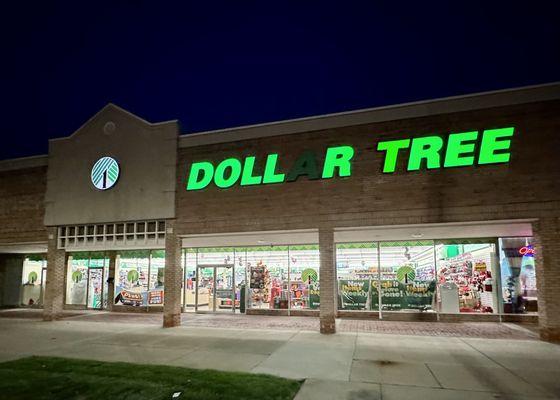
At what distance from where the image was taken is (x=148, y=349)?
483 inches

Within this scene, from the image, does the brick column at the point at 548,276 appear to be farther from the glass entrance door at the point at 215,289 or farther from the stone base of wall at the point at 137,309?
the stone base of wall at the point at 137,309

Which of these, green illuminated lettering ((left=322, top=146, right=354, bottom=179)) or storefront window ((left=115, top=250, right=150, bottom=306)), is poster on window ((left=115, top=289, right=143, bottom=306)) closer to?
storefront window ((left=115, top=250, right=150, bottom=306))

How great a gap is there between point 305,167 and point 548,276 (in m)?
8.57

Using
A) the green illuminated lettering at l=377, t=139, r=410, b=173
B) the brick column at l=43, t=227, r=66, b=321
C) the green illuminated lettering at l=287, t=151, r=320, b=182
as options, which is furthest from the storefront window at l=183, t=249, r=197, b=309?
the green illuminated lettering at l=377, t=139, r=410, b=173

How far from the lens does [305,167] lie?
1594 centimetres

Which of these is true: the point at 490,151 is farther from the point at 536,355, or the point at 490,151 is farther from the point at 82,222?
the point at 82,222

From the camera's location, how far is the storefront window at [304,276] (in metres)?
20.6

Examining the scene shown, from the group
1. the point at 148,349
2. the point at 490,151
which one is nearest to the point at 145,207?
the point at 148,349

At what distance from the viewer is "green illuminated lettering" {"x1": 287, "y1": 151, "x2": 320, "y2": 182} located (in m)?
15.8

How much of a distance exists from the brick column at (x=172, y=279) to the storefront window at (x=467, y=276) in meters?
11.1

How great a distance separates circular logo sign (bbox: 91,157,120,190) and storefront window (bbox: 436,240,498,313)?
1478 cm

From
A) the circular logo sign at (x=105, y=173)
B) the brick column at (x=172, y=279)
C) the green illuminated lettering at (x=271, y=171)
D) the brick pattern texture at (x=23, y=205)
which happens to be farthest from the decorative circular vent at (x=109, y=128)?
the green illuminated lettering at (x=271, y=171)

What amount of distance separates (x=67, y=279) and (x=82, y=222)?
26.3 ft

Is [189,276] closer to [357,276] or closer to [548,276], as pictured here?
[357,276]
